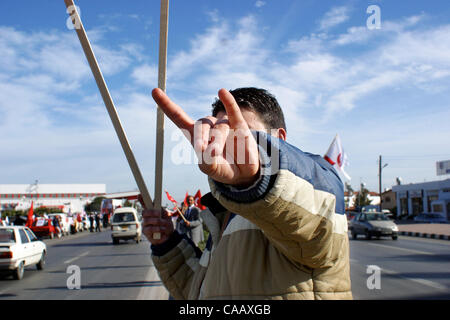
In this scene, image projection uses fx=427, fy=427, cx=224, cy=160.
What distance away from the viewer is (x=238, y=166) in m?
1.02

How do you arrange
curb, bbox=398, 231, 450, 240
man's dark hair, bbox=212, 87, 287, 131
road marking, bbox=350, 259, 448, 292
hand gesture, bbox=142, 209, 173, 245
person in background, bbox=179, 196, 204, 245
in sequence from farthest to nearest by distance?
curb, bbox=398, 231, 450, 240 < person in background, bbox=179, 196, 204, 245 < road marking, bbox=350, 259, 448, 292 < hand gesture, bbox=142, 209, 173, 245 < man's dark hair, bbox=212, 87, 287, 131

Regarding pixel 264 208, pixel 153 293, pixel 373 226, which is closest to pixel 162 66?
pixel 264 208

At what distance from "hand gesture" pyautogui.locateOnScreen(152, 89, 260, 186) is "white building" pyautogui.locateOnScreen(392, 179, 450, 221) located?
49916mm

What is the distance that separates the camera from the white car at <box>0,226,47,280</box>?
9867 millimetres

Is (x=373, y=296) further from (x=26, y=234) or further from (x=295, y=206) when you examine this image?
(x=26, y=234)

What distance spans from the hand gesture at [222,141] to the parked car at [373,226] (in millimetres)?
19835

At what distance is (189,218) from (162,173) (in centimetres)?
778

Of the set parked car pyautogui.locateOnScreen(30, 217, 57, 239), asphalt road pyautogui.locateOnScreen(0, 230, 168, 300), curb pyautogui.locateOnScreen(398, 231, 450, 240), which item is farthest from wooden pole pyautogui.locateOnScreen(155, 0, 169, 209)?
parked car pyautogui.locateOnScreen(30, 217, 57, 239)

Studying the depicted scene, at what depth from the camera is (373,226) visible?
19.5 meters

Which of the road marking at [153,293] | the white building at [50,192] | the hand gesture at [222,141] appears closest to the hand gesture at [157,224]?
the hand gesture at [222,141]

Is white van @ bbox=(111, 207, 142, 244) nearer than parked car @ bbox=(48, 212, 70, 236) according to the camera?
Yes

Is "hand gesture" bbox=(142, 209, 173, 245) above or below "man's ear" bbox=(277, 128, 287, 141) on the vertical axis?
below

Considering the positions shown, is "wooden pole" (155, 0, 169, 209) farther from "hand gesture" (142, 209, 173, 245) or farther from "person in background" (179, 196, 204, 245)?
"person in background" (179, 196, 204, 245)

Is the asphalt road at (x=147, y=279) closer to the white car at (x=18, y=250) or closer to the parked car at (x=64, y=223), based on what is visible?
the white car at (x=18, y=250)
